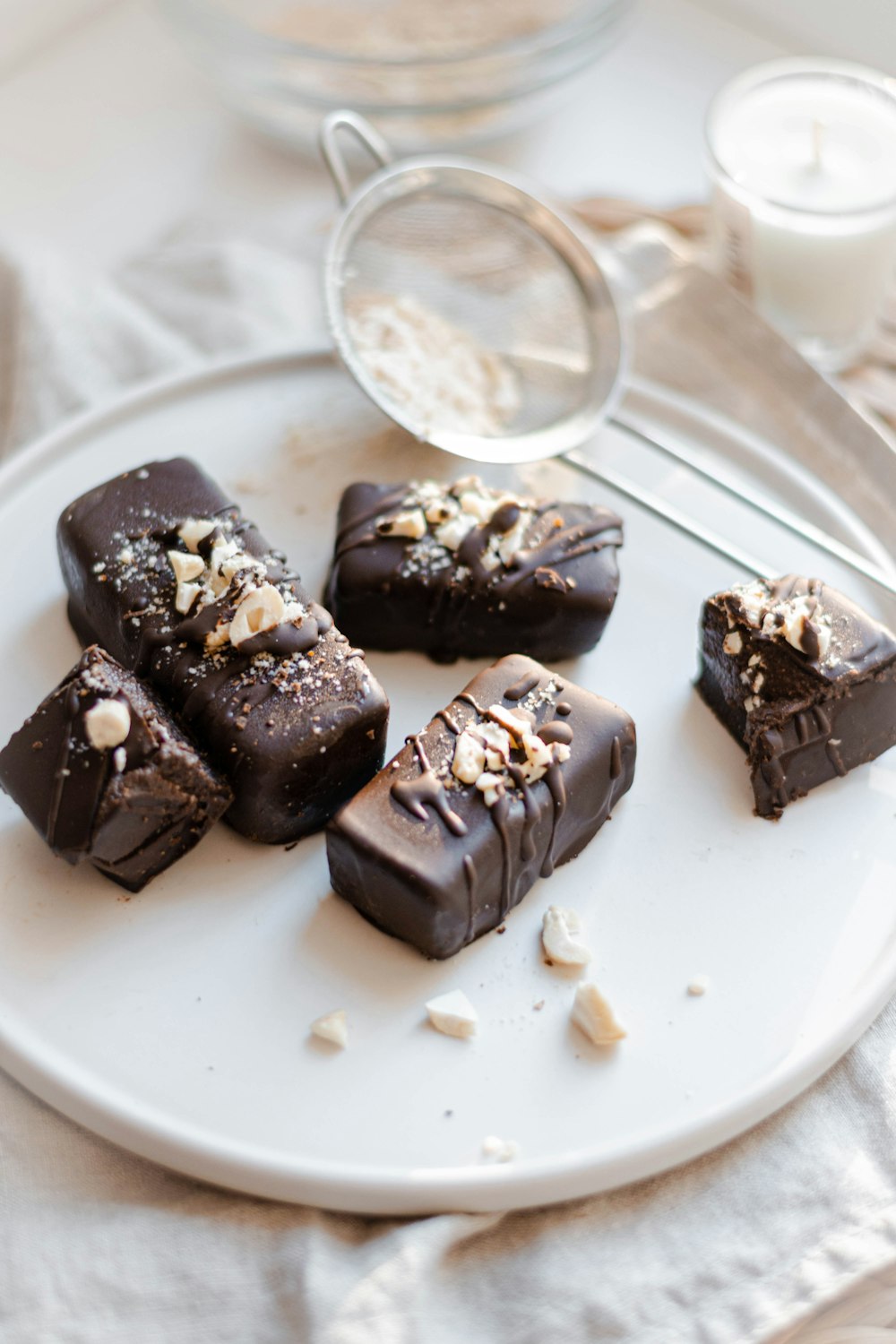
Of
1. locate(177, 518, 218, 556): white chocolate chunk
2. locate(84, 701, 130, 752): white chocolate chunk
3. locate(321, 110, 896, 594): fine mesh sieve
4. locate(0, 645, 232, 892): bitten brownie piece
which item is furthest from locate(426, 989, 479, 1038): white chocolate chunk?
locate(321, 110, 896, 594): fine mesh sieve

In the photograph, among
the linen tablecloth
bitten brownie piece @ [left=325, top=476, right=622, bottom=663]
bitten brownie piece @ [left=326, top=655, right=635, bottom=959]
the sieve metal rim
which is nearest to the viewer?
the linen tablecloth

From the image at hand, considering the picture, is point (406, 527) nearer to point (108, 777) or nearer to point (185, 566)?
point (185, 566)

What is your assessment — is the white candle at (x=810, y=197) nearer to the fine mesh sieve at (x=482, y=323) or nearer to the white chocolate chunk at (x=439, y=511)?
the fine mesh sieve at (x=482, y=323)

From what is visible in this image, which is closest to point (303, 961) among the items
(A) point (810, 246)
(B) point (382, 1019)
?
(B) point (382, 1019)

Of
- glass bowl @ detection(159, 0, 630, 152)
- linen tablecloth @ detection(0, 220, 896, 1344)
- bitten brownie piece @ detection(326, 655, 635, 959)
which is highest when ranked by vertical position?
glass bowl @ detection(159, 0, 630, 152)

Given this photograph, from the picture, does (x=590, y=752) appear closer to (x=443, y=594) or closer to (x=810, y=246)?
(x=443, y=594)

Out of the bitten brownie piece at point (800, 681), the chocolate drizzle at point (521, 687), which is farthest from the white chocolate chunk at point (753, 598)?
the chocolate drizzle at point (521, 687)

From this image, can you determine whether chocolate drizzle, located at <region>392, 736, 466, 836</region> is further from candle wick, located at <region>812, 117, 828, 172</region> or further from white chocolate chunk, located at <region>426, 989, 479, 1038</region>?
candle wick, located at <region>812, 117, 828, 172</region>
